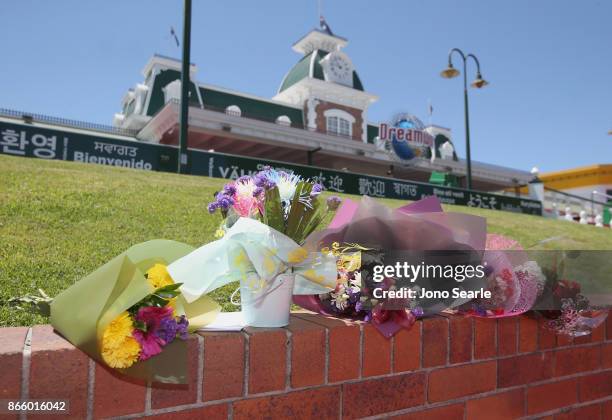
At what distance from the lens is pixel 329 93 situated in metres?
29.6

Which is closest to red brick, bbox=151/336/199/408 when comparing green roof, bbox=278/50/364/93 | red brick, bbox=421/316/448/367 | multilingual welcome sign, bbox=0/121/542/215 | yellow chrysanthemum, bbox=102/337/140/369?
yellow chrysanthemum, bbox=102/337/140/369

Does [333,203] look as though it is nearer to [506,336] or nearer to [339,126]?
[506,336]

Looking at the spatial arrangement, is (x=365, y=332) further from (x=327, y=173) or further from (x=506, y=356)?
(x=327, y=173)

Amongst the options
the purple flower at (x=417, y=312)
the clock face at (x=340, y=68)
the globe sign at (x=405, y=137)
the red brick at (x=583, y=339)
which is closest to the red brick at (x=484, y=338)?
the purple flower at (x=417, y=312)

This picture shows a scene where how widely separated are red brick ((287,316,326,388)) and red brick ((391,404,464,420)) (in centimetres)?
36

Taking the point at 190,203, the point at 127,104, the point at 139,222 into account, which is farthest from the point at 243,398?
the point at 127,104

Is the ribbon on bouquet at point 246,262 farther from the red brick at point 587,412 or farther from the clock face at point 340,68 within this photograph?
the clock face at point 340,68

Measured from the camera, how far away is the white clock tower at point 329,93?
29031mm

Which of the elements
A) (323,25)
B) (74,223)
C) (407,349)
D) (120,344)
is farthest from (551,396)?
(323,25)

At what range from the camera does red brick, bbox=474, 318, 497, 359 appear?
1724 millimetres

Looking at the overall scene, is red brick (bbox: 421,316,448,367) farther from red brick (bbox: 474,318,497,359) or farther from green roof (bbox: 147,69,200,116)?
green roof (bbox: 147,69,200,116)

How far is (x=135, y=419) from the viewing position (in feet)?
3.76

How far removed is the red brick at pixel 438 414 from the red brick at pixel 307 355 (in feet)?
1.19

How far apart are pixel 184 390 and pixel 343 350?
52cm
